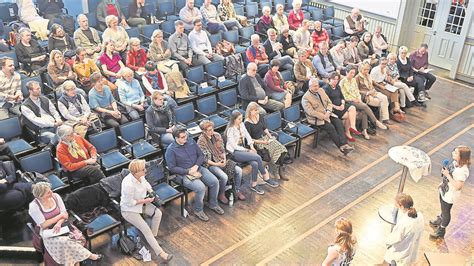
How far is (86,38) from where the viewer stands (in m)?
9.30

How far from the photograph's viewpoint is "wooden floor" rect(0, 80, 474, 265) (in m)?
6.24

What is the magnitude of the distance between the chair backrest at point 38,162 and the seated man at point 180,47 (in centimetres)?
347

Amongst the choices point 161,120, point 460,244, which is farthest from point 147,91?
point 460,244

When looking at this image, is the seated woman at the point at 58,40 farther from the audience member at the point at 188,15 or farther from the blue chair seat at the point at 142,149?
the blue chair seat at the point at 142,149

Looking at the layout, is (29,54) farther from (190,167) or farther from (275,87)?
(275,87)

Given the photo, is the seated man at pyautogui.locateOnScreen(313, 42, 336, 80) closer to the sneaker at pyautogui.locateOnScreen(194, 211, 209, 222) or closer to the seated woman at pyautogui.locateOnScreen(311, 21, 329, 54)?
the seated woman at pyautogui.locateOnScreen(311, 21, 329, 54)

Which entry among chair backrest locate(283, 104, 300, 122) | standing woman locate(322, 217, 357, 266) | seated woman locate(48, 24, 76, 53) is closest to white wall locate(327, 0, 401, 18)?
chair backrest locate(283, 104, 300, 122)

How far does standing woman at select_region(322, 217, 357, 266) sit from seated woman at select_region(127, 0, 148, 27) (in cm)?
739

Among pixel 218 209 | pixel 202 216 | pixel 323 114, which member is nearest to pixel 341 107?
pixel 323 114

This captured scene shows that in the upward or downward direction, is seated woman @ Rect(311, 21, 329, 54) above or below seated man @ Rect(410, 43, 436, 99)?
above

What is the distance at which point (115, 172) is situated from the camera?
6.80 metres

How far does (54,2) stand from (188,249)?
6.51 m

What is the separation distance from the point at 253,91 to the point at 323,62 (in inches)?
83.3

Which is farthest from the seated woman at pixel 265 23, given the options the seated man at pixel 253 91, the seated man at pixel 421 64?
the seated man at pixel 421 64
